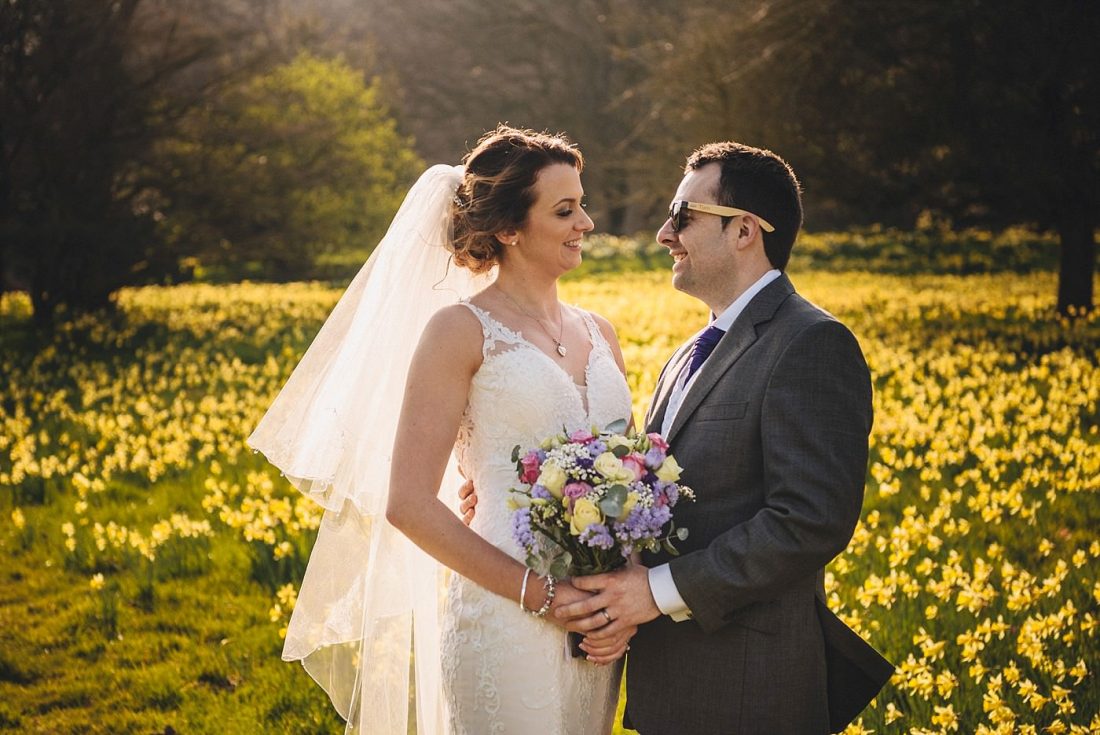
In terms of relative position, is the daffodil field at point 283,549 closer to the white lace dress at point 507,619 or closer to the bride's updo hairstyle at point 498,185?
the white lace dress at point 507,619

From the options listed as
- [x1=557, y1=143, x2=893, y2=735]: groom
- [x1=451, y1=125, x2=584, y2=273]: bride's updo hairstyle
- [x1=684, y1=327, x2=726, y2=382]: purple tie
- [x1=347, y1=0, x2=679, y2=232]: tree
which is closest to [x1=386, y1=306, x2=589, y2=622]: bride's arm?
[x1=557, y1=143, x2=893, y2=735]: groom

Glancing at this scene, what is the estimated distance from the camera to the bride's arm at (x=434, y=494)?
10.0 ft

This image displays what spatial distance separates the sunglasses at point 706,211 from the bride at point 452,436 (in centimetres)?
32

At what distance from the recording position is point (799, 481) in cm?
270

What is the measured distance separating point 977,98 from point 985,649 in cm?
1196

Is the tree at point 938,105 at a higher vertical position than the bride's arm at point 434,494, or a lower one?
higher

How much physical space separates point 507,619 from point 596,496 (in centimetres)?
78

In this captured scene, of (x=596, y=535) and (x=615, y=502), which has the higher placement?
(x=615, y=502)

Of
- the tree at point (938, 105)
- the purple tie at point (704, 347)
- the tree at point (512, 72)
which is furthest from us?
the tree at point (512, 72)

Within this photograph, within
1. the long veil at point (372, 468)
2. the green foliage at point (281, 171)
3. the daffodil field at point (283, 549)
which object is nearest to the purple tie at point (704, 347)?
the long veil at point (372, 468)

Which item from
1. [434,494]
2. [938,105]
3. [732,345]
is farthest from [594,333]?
[938,105]

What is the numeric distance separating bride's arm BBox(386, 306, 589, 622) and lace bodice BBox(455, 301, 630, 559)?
6.5 inches

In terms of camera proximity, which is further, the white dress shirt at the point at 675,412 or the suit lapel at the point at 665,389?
the suit lapel at the point at 665,389

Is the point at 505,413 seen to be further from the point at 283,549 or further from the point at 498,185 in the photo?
the point at 283,549
